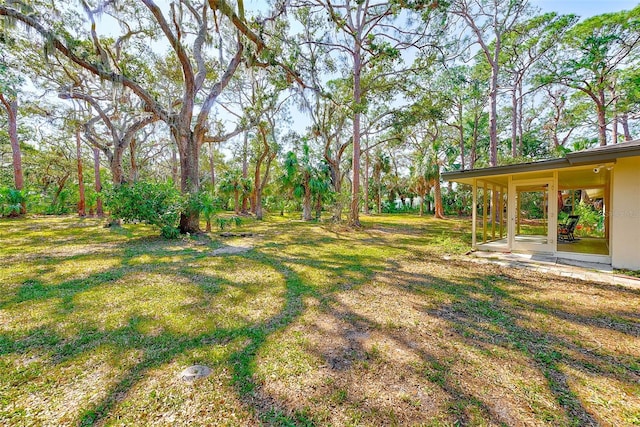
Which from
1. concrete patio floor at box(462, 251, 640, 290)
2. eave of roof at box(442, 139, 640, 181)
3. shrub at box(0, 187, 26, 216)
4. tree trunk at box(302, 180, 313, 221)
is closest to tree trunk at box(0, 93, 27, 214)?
shrub at box(0, 187, 26, 216)

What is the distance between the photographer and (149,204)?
8.25 m

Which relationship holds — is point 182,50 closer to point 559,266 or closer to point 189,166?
point 189,166

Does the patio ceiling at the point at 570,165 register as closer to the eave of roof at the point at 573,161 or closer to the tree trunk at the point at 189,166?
the eave of roof at the point at 573,161

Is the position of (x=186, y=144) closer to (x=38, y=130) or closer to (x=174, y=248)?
(x=174, y=248)

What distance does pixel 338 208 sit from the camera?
43.3 ft

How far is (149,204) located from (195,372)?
7.70 meters

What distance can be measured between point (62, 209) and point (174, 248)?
21190 mm

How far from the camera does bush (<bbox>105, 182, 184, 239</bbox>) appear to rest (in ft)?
27.1

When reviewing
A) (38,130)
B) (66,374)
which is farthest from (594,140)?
(38,130)

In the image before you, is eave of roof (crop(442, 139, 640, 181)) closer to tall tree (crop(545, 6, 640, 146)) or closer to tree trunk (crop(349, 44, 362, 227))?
tree trunk (crop(349, 44, 362, 227))

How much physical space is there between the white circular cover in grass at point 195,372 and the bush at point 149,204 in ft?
23.6

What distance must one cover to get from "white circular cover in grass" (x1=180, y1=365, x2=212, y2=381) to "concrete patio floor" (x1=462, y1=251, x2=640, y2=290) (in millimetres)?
6305

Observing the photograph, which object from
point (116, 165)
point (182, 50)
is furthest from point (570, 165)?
point (116, 165)

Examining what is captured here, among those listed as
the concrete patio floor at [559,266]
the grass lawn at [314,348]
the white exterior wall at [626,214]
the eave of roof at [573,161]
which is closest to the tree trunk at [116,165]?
the grass lawn at [314,348]
